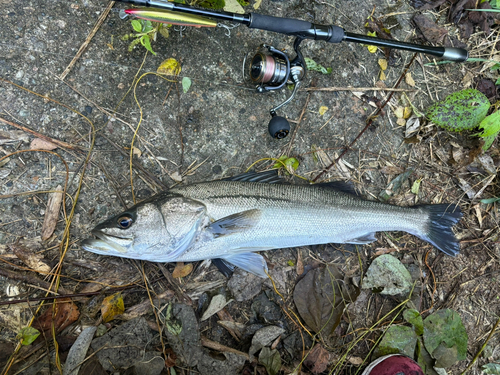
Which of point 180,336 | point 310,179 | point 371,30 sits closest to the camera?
point 180,336

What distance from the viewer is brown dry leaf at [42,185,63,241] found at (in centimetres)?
314

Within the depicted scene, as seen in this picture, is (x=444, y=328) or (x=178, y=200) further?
(x=444, y=328)

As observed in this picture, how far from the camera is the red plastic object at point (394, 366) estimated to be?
3395mm

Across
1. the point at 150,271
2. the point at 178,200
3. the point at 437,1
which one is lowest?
the point at 150,271

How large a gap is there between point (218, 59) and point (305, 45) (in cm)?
116

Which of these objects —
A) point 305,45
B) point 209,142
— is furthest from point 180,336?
point 305,45

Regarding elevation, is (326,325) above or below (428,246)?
below

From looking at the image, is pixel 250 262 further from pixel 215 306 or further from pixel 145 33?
pixel 145 33

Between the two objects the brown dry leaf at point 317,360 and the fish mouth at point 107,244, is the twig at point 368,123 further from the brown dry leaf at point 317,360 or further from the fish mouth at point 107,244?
the fish mouth at point 107,244

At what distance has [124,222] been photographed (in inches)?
109

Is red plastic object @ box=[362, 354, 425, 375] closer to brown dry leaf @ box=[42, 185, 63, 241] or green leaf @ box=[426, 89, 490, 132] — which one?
green leaf @ box=[426, 89, 490, 132]

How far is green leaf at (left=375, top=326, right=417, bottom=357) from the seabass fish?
1.24 m

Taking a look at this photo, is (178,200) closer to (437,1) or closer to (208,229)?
(208,229)

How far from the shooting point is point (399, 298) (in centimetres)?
376
